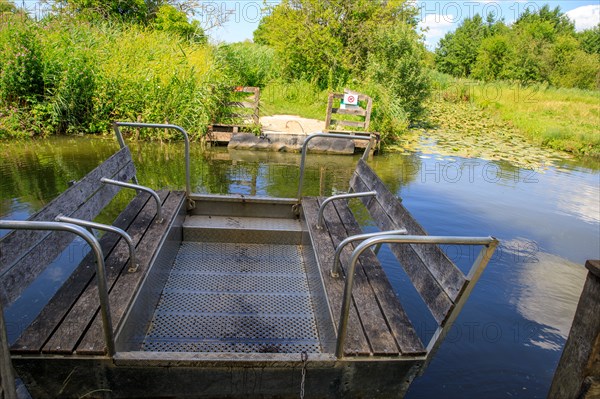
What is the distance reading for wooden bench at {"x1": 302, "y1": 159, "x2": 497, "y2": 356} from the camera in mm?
2170

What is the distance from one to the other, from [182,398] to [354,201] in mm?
5434

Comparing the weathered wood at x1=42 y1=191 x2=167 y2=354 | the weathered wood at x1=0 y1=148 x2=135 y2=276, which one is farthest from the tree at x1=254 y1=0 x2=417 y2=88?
the weathered wood at x1=42 y1=191 x2=167 y2=354

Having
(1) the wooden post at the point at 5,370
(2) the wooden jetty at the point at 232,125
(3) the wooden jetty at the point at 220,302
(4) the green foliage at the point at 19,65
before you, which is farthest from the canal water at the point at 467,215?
(1) the wooden post at the point at 5,370

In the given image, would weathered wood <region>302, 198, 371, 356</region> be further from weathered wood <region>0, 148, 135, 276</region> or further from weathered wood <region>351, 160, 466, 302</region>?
weathered wood <region>0, 148, 135, 276</region>

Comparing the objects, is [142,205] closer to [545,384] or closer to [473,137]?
[545,384]

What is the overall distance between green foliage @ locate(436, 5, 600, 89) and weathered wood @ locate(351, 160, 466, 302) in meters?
40.4

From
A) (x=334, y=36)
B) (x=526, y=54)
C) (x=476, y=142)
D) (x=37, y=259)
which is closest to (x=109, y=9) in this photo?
(x=334, y=36)

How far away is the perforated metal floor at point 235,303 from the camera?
2754 millimetres

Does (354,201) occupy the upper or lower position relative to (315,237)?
lower

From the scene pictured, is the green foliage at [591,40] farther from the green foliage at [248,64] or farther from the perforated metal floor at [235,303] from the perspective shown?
the perforated metal floor at [235,303]

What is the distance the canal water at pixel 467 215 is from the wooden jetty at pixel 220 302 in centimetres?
120

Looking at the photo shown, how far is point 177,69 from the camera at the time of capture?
11.2 metres

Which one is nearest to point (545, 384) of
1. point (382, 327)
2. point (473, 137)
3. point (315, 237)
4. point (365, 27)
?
point (382, 327)

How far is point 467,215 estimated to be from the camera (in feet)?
23.1
